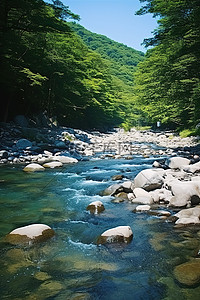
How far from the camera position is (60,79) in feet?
70.4

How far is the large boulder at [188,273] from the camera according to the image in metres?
2.48

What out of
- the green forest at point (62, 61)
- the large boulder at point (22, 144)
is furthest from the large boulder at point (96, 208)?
the large boulder at point (22, 144)

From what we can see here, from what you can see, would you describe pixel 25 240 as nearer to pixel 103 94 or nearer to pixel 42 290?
pixel 42 290

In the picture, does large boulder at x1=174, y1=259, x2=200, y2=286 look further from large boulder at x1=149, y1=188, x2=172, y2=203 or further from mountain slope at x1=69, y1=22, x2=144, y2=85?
mountain slope at x1=69, y1=22, x2=144, y2=85

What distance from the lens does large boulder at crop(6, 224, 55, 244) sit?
138 inches

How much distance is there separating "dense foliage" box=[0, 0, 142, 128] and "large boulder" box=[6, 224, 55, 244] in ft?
35.4

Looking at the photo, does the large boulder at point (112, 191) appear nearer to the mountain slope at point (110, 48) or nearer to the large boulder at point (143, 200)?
the large boulder at point (143, 200)

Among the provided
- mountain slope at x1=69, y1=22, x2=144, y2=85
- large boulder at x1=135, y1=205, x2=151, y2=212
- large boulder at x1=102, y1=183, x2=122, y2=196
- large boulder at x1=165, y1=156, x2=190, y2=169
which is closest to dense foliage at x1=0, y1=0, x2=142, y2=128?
large boulder at x1=165, y1=156, x2=190, y2=169

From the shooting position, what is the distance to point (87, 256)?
3.14 m

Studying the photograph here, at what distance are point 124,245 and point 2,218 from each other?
8.03 feet

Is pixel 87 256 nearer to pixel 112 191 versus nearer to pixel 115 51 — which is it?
pixel 112 191

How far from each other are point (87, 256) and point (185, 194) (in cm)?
272

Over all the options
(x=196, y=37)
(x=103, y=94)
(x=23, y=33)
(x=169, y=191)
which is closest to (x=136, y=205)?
(x=169, y=191)

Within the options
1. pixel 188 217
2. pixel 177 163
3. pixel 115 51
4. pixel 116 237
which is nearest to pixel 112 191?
pixel 188 217
